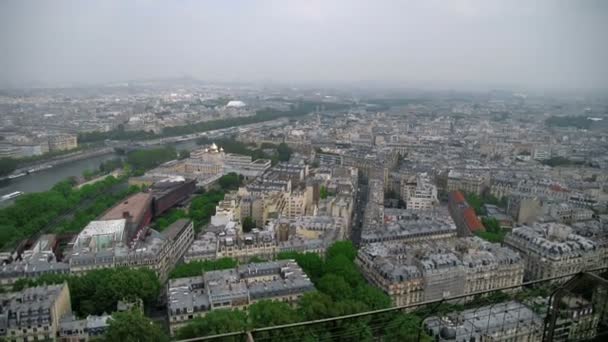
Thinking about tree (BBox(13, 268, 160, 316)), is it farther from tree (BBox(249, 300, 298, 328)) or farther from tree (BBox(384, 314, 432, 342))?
tree (BBox(384, 314, 432, 342))

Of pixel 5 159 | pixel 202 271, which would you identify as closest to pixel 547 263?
pixel 202 271

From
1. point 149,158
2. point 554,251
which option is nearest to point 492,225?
point 554,251

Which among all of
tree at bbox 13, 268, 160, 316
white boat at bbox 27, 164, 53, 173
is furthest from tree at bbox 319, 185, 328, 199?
white boat at bbox 27, 164, 53, 173

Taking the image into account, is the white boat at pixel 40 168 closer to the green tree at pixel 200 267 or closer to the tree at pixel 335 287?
the green tree at pixel 200 267

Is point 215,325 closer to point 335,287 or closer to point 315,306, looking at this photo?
point 315,306

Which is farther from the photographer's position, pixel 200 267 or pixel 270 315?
pixel 200 267

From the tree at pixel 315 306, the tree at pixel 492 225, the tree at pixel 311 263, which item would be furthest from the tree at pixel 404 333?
the tree at pixel 492 225
